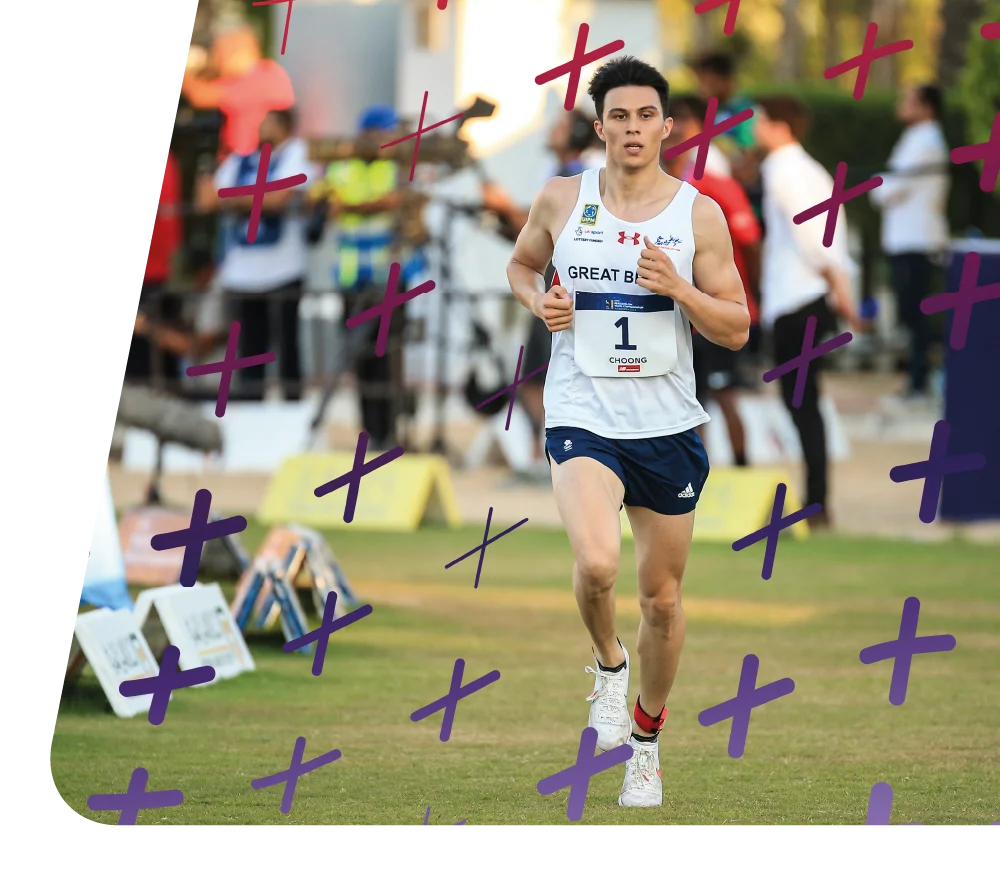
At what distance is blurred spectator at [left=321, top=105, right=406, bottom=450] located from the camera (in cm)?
1415

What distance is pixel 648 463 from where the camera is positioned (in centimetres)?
592

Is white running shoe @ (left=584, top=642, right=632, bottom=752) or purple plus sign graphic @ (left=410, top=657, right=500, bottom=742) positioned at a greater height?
white running shoe @ (left=584, top=642, right=632, bottom=752)

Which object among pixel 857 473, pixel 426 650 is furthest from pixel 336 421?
pixel 426 650

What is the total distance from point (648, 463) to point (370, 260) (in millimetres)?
8728

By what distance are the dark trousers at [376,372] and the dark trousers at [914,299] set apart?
4941 mm

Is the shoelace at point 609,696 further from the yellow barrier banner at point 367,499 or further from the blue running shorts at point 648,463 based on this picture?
the yellow barrier banner at point 367,499

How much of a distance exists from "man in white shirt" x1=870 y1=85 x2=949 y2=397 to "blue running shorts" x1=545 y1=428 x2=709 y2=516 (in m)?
10.6

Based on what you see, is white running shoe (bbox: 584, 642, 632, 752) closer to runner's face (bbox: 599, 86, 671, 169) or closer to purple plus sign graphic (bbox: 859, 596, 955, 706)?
purple plus sign graphic (bbox: 859, 596, 955, 706)

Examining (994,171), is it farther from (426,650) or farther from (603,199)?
(426,650)

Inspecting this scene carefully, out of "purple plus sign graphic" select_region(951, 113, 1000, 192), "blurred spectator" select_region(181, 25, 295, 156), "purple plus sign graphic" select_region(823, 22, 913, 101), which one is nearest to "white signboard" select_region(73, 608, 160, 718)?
"purple plus sign graphic" select_region(823, 22, 913, 101)

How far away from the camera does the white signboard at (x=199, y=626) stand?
7555 mm

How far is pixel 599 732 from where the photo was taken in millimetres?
6105

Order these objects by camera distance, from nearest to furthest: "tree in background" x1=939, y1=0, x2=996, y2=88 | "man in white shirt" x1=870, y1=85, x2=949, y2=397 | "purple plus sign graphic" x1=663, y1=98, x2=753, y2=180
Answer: "purple plus sign graphic" x1=663, y1=98, x2=753, y2=180
"man in white shirt" x1=870, y1=85, x2=949, y2=397
"tree in background" x1=939, y1=0, x2=996, y2=88

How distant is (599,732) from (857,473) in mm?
9664
